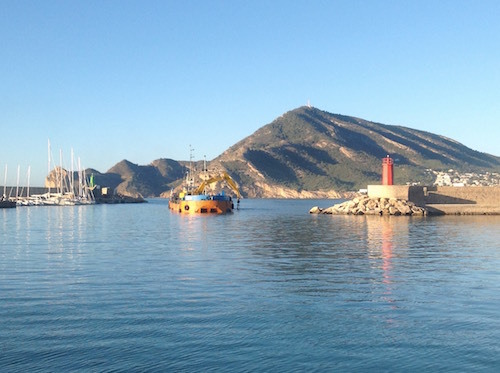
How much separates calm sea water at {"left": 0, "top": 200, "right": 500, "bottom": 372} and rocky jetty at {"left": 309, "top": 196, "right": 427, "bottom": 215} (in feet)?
195

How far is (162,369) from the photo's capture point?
12.3 m

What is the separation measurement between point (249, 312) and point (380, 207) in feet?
264

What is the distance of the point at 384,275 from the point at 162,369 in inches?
626

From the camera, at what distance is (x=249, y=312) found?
17.7 m

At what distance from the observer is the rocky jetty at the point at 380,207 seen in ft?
305

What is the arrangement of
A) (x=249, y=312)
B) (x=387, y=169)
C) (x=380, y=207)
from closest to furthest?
(x=249, y=312)
(x=380, y=207)
(x=387, y=169)

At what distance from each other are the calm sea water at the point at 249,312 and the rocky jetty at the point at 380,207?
59330mm

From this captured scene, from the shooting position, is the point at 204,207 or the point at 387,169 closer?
the point at 387,169

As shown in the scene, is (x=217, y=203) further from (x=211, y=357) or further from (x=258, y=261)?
(x=211, y=357)

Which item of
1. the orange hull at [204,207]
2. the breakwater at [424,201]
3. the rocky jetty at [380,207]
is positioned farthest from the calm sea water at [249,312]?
the orange hull at [204,207]

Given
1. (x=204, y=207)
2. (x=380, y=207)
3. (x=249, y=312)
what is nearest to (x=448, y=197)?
(x=380, y=207)

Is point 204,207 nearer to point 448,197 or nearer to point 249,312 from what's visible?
point 448,197

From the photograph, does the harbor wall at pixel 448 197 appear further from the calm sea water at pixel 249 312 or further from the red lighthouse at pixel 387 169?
the calm sea water at pixel 249 312

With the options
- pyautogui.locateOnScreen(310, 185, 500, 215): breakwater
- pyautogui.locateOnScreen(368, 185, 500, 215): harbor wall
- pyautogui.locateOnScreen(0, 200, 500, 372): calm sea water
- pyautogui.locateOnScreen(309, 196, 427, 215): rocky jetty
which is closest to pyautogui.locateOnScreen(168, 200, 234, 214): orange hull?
pyautogui.locateOnScreen(310, 185, 500, 215): breakwater
